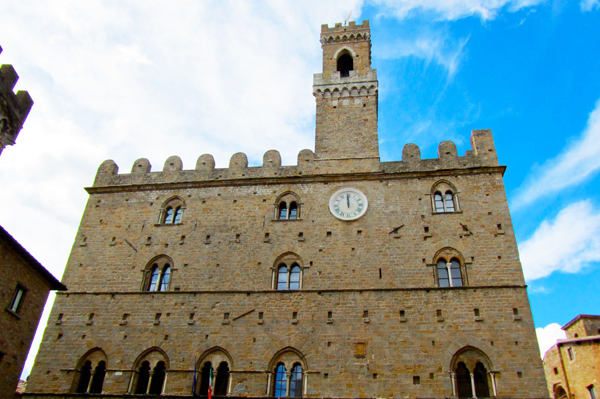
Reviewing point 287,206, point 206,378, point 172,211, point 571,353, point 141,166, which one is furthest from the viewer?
point 571,353

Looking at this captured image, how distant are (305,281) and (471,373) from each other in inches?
230

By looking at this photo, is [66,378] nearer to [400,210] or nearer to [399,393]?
[399,393]

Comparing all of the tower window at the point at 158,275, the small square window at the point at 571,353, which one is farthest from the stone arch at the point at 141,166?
the small square window at the point at 571,353

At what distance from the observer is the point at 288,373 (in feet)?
49.4

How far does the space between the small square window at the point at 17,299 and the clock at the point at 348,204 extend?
10.4 meters

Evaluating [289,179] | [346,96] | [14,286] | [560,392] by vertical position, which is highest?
[346,96]

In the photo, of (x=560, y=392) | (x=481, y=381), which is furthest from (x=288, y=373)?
(x=560, y=392)

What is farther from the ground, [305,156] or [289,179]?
[305,156]

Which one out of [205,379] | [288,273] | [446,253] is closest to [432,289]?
[446,253]

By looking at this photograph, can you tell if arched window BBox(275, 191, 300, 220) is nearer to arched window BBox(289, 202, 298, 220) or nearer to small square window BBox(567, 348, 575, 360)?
arched window BBox(289, 202, 298, 220)

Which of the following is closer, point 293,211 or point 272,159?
point 293,211

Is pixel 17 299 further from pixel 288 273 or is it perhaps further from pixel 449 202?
pixel 449 202

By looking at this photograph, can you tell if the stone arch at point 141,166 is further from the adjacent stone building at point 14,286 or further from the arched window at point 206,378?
the arched window at point 206,378

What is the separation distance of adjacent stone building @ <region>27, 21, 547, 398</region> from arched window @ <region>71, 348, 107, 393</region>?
4 cm
